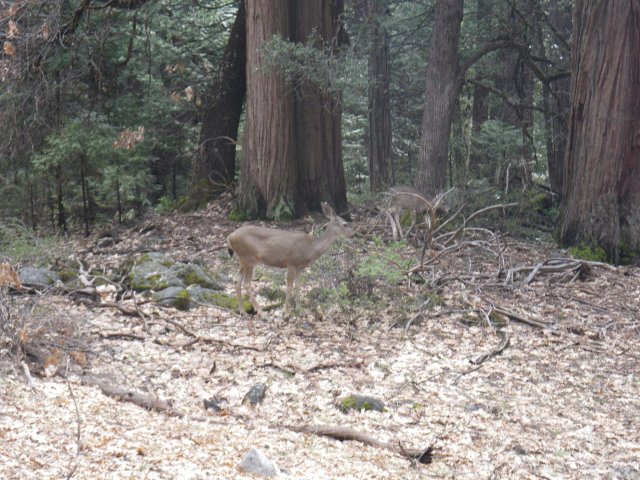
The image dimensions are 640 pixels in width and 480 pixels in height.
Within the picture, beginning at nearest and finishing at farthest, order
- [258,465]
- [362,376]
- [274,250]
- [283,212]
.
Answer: [258,465] < [362,376] < [274,250] < [283,212]

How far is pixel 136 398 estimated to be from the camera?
6.44 meters

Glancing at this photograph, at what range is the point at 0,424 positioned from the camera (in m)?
5.37

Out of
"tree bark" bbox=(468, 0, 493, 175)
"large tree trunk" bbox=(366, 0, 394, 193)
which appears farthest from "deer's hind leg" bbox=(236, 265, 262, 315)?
"large tree trunk" bbox=(366, 0, 394, 193)

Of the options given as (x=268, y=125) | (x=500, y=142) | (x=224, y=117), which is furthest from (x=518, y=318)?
(x=500, y=142)

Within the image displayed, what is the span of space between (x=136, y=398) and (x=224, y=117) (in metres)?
11.8

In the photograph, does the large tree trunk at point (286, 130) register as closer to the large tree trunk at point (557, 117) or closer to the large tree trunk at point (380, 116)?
the large tree trunk at point (557, 117)

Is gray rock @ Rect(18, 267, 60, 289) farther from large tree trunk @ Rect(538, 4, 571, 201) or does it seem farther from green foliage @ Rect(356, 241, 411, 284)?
large tree trunk @ Rect(538, 4, 571, 201)

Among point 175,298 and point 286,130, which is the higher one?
point 286,130

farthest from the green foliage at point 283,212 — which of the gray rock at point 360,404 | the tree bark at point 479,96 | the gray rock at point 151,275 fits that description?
the gray rock at point 360,404

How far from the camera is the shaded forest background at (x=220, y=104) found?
14984 mm

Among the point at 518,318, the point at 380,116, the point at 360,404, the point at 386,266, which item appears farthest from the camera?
the point at 380,116

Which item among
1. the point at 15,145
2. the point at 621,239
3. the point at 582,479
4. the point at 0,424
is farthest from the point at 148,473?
the point at 15,145

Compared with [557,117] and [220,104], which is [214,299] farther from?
[557,117]

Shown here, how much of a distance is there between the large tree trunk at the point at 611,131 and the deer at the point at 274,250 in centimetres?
534
